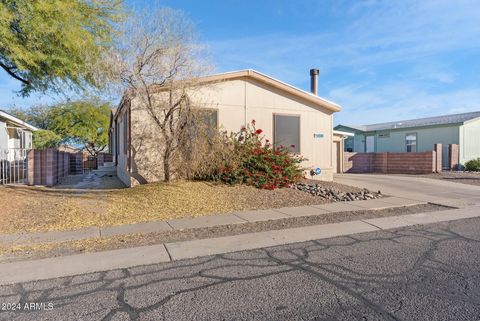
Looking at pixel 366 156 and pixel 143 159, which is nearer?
pixel 143 159

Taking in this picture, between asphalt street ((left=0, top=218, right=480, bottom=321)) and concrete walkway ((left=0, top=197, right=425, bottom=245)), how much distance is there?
1.96 meters

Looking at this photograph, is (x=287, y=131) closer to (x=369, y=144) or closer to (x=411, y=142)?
(x=411, y=142)

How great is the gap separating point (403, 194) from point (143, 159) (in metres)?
9.26

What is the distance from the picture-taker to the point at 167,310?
3287 mm

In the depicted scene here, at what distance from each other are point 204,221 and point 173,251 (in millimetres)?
1997

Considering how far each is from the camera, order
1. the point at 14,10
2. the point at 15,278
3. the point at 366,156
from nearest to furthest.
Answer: the point at 15,278
the point at 14,10
the point at 366,156

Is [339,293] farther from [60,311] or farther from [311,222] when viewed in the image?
[311,222]

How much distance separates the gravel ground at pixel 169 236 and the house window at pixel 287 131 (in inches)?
219

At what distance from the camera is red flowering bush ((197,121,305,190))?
10703 mm

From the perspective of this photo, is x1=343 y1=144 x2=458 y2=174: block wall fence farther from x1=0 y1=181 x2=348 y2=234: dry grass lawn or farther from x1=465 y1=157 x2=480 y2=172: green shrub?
x1=0 y1=181 x2=348 y2=234: dry grass lawn

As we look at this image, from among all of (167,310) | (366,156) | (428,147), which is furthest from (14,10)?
(428,147)

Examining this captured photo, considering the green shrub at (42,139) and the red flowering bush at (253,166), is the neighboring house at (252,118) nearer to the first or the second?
the red flowering bush at (253,166)

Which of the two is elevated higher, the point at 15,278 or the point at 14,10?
the point at 14,10

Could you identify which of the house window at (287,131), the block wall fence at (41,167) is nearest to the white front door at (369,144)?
the house window at (287,131)
